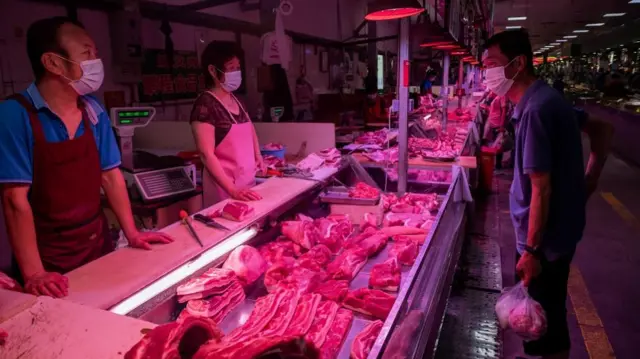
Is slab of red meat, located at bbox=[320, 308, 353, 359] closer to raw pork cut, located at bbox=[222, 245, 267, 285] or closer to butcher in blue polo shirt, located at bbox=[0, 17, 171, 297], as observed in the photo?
raw pork cut, located at bbox=[222, 245, 267, 285]

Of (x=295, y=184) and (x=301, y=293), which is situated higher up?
(x=295, y=184)

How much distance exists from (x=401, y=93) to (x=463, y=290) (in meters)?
2.29

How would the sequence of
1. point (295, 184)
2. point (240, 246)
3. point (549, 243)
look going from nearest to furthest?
point (240, 246)
point (549, 243)
point (295, 184)

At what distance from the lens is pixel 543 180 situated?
9.50ft

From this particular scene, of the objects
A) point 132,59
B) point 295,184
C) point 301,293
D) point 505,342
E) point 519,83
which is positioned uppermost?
point 132,59

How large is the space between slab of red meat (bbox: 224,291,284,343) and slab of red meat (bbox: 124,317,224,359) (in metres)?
0.41

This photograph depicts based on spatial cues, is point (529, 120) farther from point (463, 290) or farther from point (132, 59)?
point (132, 59)

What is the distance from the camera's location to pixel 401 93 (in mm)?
4309

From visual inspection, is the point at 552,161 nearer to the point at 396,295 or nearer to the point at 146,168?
the point at 396,295

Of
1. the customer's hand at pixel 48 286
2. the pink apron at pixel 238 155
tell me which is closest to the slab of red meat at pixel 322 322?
the customer's hand at pixel 48 286

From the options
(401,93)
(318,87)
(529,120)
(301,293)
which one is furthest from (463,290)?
(318,87)

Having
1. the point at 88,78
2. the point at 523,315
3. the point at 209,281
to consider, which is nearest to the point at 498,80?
the point at 523,315

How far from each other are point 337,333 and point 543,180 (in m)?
1.73

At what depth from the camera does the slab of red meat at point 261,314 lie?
1.97 meters
